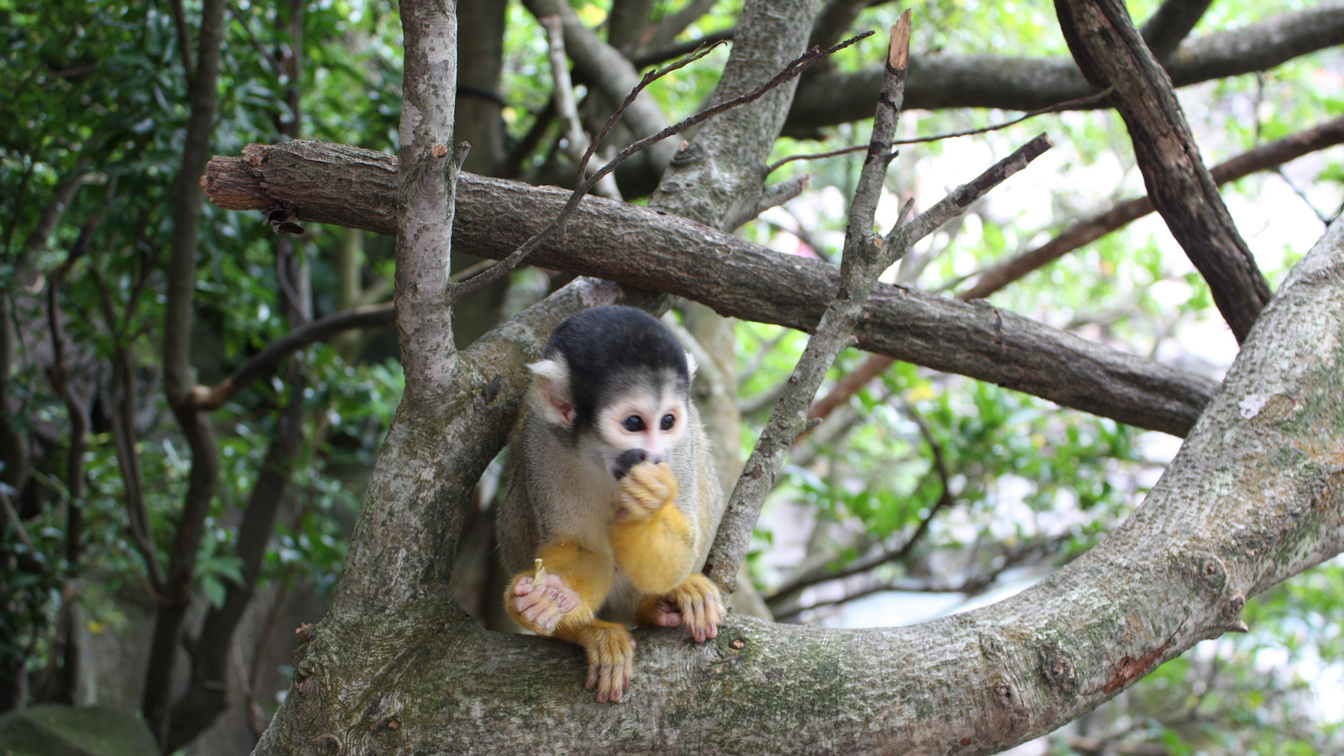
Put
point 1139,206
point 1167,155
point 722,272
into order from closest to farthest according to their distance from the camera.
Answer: point 722,272
point 1167,155
point 1139,206

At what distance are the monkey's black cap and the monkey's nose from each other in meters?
0.13

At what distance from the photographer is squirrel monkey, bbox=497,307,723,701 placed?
1529 mm

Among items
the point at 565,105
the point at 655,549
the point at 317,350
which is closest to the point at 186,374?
the point at 317,350

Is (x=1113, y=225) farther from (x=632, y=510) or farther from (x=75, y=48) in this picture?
(x=75, y=48)

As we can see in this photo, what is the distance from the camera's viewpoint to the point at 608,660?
4.85ft

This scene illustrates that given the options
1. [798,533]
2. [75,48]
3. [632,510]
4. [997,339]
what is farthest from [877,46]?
[798,533]

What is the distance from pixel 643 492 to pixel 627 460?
0.11 metres

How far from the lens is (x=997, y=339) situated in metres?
2.16

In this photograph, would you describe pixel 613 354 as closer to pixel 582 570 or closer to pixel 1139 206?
pixel 582 570

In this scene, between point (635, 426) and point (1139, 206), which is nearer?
point (635, 426)

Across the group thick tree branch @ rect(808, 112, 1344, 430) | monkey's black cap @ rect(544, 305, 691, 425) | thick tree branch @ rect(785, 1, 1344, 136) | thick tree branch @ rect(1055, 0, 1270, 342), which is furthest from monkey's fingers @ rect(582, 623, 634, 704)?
thick tree branch @ rect(785, 1, 1344, 136)

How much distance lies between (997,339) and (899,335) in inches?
10.6

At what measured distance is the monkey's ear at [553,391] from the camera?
172cm

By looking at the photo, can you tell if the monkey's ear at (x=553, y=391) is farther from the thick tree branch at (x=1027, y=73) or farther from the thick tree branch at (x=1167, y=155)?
the thick tree branch at (x=1027, y=73)
